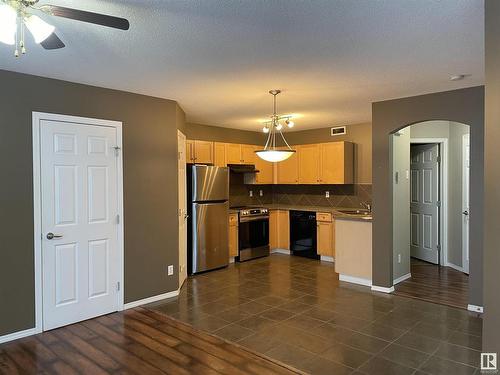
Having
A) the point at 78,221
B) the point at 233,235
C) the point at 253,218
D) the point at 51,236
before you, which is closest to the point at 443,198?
the point at 253,218

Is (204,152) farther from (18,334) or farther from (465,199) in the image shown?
(465,199)

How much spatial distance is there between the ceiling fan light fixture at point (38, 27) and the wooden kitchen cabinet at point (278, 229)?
5.59 metres

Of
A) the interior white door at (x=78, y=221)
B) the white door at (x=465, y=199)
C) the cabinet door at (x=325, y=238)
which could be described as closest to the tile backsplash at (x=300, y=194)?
the cabinet door at (x=325, y=238)

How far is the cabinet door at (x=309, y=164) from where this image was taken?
268 inches

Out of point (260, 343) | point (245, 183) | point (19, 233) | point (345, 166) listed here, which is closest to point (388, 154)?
point (345, 166)

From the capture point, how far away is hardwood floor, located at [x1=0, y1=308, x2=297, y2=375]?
9.17ft

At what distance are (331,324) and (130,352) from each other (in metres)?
1.94

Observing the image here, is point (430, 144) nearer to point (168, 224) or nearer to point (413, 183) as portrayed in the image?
point (413, 183)

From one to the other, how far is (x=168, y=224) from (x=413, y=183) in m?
4.54

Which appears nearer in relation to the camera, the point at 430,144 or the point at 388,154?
the point at 388,154

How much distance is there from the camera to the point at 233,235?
247 inches

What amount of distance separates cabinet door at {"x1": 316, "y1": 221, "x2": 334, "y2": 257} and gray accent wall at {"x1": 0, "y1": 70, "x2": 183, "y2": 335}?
2832mm

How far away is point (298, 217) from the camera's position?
6.77m

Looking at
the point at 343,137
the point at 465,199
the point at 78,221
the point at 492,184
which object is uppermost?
the point at 343,137
